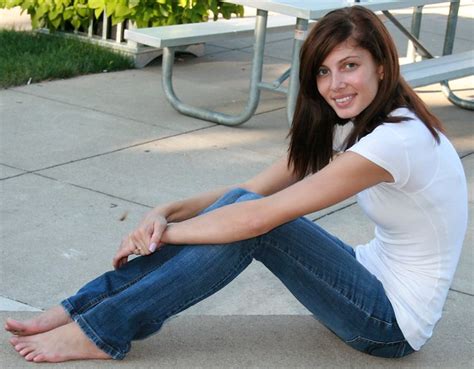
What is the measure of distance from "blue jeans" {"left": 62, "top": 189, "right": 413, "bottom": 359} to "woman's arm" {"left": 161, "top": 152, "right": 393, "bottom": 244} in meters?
0.05

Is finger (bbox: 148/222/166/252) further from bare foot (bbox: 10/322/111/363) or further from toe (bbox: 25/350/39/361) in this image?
toe (bbox: 25/350/39/361)

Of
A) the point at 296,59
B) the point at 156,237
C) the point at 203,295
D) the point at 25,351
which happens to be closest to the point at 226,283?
the point at 203,295

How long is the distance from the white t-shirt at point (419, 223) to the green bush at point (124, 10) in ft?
15.1

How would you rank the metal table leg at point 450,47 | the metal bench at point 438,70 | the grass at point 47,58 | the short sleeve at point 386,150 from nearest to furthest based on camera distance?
1. the short sleeve at point 386,150
2. the metal bench at point 438,70
3. the grass at point 47,58
4. the metal table leg at point 450,47

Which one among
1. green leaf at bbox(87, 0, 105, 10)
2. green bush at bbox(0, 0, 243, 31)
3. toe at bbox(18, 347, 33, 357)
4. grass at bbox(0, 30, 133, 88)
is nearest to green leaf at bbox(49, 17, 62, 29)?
green bush at bbox(0, 0, 243, 31)

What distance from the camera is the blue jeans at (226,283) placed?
2.86m

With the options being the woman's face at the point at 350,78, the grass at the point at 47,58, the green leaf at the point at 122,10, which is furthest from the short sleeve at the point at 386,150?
the green leaf at the point at 122,10

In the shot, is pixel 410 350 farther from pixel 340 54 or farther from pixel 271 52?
pixel 271 52

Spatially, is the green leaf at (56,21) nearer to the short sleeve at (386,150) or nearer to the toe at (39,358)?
the toe at (39,358)

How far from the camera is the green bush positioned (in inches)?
287

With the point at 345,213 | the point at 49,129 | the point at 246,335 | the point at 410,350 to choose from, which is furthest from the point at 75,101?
the point at 410,350

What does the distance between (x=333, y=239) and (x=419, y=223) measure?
291 millimetres

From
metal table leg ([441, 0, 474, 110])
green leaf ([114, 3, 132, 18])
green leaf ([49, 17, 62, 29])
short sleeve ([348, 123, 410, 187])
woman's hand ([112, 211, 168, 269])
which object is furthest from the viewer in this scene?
green leaf ([49, 17, 62, 29])

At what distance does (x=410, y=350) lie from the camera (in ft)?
10.1
